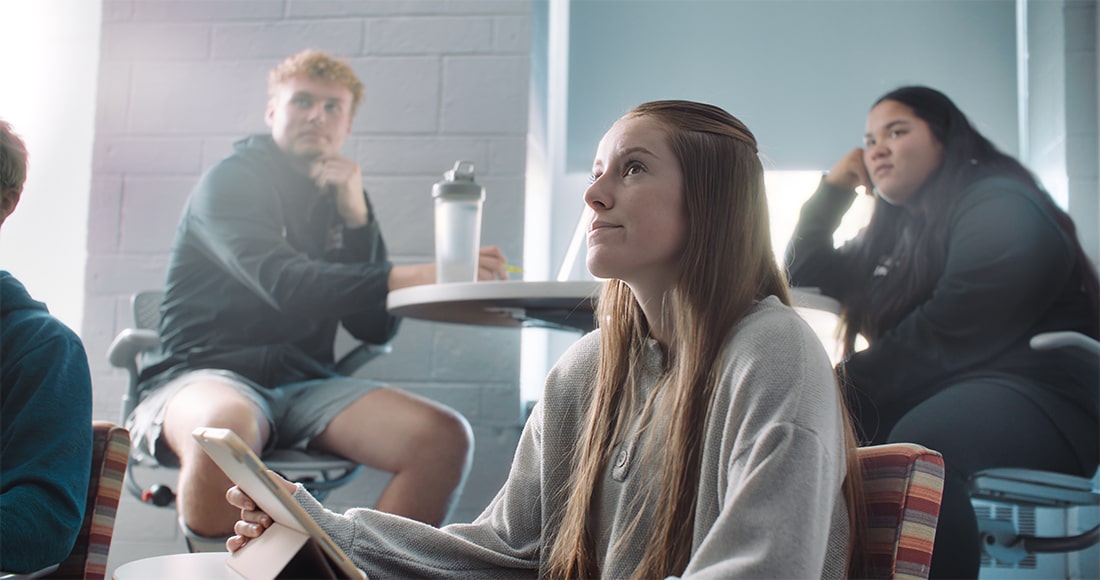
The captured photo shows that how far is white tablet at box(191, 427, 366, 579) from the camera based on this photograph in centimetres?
61

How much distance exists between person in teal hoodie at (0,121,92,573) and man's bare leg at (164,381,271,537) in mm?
701

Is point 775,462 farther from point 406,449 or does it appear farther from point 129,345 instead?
point 129,345

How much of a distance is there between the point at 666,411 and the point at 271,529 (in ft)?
1.18

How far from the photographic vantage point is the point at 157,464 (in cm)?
192

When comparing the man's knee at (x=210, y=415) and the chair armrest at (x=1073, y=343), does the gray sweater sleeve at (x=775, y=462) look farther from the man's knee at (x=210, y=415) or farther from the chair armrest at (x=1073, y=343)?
the man's knee at (x=210, y=415)

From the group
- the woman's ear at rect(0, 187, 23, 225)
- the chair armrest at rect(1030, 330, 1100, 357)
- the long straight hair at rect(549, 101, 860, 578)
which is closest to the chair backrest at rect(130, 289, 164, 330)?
the woman's ear at rect(0, 187, 23, 225)

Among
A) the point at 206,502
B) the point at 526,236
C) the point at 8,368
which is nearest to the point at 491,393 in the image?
the point at 526,236

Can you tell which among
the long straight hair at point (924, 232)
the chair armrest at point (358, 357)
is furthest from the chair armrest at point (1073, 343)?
the chair armrest at point (358, 357)

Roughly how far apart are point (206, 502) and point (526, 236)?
1.04 metres

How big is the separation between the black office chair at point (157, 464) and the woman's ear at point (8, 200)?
2.26 feet

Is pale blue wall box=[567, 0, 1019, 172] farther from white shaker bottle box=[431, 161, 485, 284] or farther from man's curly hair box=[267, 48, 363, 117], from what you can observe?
white shaker bottle box=[431, 161, 485, 284]

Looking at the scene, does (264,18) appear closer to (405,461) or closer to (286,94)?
(286,94)

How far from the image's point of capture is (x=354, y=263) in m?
2.39

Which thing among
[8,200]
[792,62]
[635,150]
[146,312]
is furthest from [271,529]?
[792,62]
